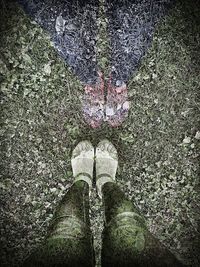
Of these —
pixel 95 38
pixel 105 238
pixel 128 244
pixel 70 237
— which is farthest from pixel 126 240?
pixel 95 38

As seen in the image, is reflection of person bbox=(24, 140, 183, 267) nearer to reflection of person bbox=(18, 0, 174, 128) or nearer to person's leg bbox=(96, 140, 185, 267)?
person's leg bbox=(96, 140, 185, 267)

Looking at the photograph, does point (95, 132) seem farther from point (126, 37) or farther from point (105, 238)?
point (105, 238)

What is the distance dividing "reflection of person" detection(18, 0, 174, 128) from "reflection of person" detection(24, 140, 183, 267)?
0.67 metres

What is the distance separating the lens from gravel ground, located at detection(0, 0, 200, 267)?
282cm

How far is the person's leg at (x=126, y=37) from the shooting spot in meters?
2.80

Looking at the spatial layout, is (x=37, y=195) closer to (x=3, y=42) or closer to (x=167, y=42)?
(x=3, y=42)

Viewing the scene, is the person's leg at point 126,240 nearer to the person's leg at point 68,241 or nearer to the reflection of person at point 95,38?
the person's leg at point 68,241

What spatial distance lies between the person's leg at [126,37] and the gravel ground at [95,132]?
2.6 inches

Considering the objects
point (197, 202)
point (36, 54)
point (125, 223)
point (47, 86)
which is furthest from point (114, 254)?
point (36, 54)

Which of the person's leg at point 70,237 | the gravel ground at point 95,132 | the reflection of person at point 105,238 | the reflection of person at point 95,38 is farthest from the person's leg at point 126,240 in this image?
the reflection of person at point 95,38

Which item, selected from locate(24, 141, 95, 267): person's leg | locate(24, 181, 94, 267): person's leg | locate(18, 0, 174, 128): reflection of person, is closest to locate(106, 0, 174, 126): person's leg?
locate(18, 0, 174, 128): reflection of person

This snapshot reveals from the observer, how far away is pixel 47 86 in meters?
2.85

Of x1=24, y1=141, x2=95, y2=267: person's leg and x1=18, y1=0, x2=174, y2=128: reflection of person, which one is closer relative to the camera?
x1=24, y1=141, x2=95, y2=267: person's leg

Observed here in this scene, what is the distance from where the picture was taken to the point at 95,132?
114 inches
